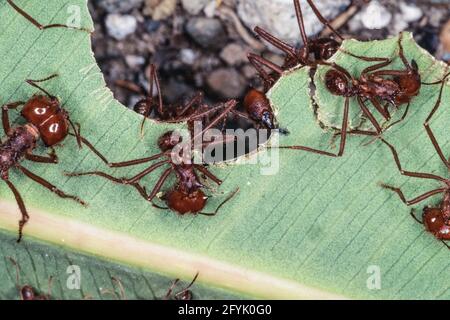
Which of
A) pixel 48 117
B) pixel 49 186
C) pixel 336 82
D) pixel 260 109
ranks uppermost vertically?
→ pixel 336 82

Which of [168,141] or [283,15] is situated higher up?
[283,15]

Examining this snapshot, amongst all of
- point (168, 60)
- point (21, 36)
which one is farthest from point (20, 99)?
point (168, 60)

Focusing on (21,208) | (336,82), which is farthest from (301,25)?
(21,208)

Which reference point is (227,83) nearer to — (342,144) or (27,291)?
(342,144)

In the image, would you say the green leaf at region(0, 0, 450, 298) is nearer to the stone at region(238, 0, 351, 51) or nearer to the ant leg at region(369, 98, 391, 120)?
the ant leg at region(369, 98, 391, 120)

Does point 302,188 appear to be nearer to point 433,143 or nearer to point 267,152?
point 267,152

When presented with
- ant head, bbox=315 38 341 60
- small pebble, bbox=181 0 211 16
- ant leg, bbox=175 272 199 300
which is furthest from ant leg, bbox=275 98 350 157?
small pebble, bbox=181 0 211 16

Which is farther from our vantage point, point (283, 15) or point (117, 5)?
point (117, 5)

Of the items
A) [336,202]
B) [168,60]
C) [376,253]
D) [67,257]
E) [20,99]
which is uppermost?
[168,60]
